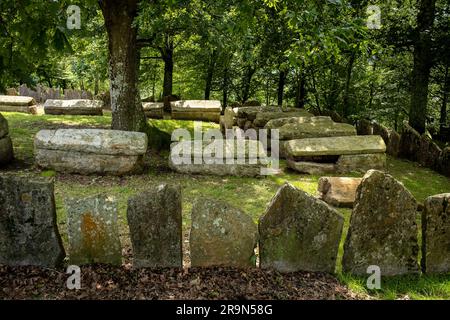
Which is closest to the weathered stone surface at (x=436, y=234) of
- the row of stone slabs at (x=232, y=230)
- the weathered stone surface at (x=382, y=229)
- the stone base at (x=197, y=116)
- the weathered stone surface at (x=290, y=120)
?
the row of stone slabs at (x=232, y=230)

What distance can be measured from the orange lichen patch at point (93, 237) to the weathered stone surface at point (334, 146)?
632 cm

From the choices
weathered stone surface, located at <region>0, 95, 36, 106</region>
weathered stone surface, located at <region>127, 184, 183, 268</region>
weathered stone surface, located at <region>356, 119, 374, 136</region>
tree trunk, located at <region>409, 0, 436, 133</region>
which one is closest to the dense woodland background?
tree trunk, located at <region>409, 0, 436, 133</region>

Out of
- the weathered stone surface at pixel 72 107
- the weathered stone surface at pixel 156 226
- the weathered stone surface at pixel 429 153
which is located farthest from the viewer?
the weathered stone surface at pixel 72 107

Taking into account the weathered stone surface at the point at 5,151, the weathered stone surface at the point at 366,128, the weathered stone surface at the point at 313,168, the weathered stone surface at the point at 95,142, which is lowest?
the weathered stone surface at the point at 313,168

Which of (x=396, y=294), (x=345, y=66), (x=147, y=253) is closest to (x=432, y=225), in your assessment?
(x=396, y=294)

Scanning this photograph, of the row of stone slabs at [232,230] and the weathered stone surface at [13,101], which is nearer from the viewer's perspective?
the row of stone slabs at [232,230]

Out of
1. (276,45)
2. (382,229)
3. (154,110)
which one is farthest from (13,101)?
(382,229)

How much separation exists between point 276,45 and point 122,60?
5.58m

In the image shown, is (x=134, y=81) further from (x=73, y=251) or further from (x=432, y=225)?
(x=432, y=225)

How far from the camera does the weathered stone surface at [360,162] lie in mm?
10156

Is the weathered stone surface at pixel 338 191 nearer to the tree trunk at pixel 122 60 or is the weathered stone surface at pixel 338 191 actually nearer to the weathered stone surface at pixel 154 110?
the tree trunk at pixel 122 60

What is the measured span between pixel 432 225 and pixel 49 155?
7.82 meters

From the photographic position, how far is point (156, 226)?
462cm

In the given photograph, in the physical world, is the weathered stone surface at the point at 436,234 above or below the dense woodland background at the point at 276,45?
below
